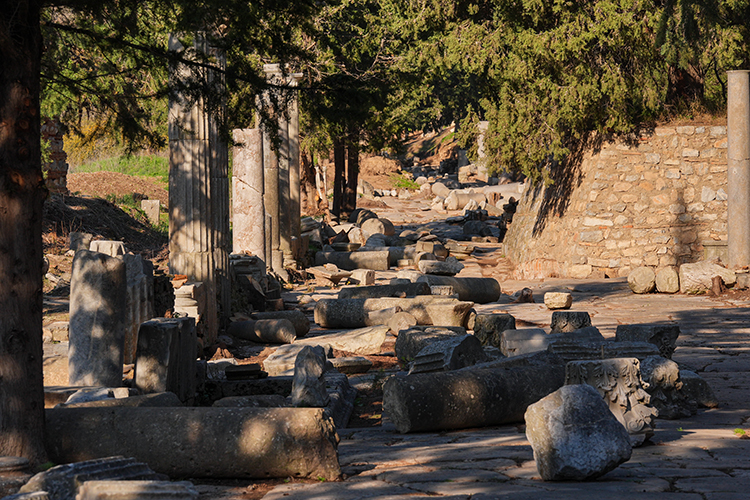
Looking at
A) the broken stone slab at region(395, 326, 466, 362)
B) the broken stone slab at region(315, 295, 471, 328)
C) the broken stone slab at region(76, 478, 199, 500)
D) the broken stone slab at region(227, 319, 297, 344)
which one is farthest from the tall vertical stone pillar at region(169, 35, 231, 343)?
the broken stone slab at region(76, 478, 199, 500)

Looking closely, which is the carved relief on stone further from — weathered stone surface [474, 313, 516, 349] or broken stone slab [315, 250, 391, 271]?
broken stone slab [315, 250, 391, 271]

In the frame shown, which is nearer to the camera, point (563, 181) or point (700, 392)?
point (700, 392)

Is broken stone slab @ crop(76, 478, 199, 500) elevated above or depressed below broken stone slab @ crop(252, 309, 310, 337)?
above

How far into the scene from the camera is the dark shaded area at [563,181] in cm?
1706

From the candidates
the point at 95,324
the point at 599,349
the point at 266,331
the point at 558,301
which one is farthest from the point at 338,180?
the point at 599,349

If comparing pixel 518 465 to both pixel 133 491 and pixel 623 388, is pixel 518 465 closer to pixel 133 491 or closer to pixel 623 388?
pixel 623 388

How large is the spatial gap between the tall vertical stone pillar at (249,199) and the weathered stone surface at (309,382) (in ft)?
29.6

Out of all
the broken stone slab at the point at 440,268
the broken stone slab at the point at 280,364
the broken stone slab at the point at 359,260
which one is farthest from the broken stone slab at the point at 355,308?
the broken stone slab at the point at 359,260

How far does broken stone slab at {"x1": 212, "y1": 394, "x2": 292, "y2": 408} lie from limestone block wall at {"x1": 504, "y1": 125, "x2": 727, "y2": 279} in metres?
11.6

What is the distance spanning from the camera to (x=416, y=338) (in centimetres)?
840

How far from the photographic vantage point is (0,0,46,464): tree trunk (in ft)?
13.4

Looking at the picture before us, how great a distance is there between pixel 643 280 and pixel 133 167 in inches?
973

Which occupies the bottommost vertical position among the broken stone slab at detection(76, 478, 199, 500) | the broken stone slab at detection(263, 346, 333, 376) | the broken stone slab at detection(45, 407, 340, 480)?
the broken stone slab at detection(263, 346, 333, 376)

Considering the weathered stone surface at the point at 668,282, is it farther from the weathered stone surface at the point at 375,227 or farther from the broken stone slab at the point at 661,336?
the weathered stone surface at the point at 375,227
